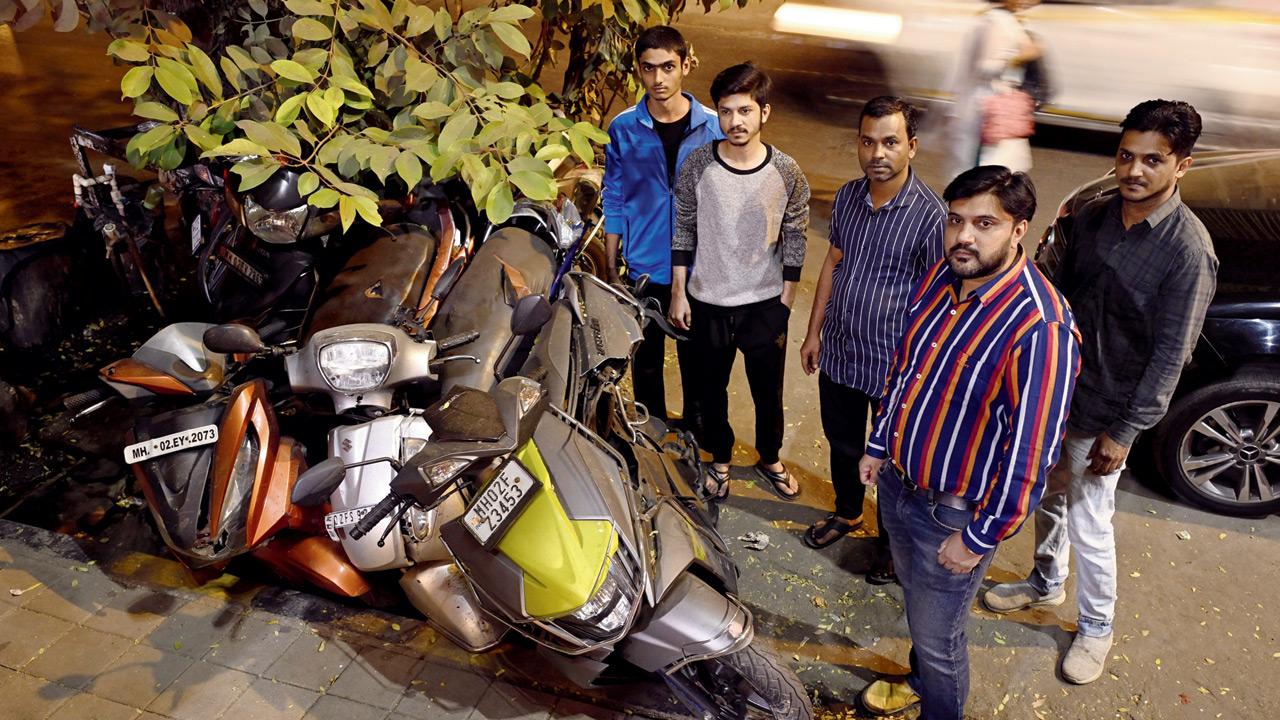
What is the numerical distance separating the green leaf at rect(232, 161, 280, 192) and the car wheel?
3.87 meters

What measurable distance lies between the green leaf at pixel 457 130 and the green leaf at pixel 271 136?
1.75 ft

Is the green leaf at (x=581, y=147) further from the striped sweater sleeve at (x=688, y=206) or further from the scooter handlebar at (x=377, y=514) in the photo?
the scooter handlebar at (x=377, y=514)

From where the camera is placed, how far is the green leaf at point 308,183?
10.6ft

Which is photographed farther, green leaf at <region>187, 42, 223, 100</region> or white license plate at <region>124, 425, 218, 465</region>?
green leaf at <region>187, 42, 223, 100</region>

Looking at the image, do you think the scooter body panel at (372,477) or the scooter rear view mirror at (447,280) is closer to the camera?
the scooter body panel at (372,477)

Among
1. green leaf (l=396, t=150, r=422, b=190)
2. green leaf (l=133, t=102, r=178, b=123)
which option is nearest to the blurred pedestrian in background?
green leaf (l=396, t=150, r=422, b=190)

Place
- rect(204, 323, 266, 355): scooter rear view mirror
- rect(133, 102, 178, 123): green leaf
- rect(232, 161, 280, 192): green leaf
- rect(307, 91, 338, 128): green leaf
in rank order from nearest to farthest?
rect(204, 323, 266, 355): scooter rear view mirror, rect(232, 161, 280, 192): green leaf, rect(307, 91, 338, 128): green leaf, rect(133, 102, 178, 123): green leaf

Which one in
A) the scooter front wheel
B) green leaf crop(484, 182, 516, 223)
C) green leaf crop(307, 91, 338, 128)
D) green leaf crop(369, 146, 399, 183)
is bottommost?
the scooter front wheel

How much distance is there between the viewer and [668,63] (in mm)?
3590

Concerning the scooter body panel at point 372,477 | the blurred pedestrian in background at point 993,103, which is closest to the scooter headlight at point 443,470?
the scooter body panel at point 372,477

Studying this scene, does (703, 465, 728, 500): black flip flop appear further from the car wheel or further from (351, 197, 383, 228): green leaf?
the car wheel

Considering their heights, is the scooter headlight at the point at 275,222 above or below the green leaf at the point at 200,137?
below

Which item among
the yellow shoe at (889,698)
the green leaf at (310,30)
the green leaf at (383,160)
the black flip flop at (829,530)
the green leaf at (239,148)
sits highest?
the green leaf at (310,30)

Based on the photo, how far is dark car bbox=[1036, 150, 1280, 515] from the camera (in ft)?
12.0
